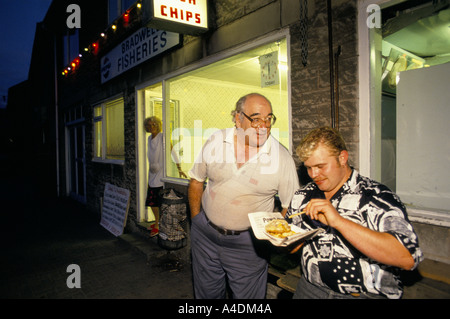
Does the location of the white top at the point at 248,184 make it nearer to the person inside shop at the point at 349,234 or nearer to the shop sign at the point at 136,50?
the person inside shop at the point at 349,234

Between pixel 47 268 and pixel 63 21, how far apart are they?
35.7 feet

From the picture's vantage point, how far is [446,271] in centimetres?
220

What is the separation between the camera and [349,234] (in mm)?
1501

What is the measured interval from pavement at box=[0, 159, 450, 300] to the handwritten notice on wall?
21 centimetres

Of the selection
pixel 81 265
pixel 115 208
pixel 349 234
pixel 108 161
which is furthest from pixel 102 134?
pixel 349 234

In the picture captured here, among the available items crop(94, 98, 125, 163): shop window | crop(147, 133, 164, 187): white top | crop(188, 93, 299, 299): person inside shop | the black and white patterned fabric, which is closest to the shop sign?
crop(94, 98, 125, 163): shop window

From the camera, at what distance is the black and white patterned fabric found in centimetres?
153

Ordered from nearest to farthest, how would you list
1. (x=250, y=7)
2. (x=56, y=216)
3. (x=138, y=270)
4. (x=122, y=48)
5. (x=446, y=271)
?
(x=446, y=271), (x=250, y=7), (x=138, y=270), (x=122, y=48), (x=56, y=216)

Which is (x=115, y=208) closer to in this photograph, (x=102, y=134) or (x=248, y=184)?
(x=102, y=134)

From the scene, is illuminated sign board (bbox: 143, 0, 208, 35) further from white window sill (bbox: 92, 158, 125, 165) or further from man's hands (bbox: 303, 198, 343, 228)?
white window sill (bbox: 92, 158, 125, 165)

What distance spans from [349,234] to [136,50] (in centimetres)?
592

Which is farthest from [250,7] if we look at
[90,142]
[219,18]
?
[90,142]

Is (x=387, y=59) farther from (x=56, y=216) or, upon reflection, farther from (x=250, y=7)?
(x=56, y=216)

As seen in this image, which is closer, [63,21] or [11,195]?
[63,21]
